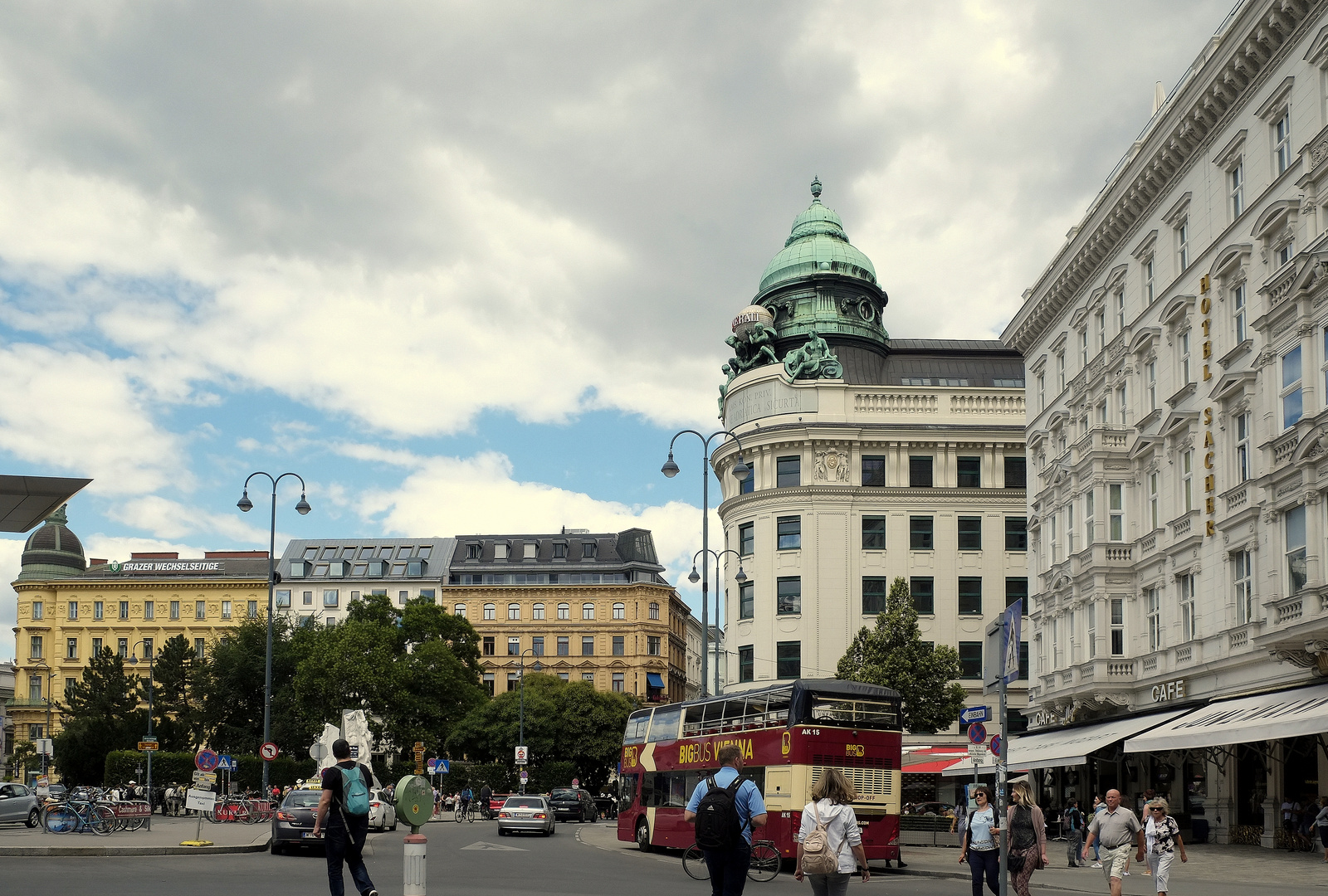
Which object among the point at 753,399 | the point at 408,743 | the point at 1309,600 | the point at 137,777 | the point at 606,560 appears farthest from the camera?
the point at 606,560

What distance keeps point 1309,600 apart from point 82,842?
84.6 ft

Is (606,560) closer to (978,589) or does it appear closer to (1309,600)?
(978,589)

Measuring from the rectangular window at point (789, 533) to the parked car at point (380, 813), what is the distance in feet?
91.9

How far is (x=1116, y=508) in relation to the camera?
138 ft

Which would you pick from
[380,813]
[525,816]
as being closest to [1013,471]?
[525,816]

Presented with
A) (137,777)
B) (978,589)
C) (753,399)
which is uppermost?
(753,399)

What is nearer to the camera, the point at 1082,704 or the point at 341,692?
the point at 1082,704

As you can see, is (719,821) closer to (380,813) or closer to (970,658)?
(380,813)

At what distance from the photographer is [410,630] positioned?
294 ft

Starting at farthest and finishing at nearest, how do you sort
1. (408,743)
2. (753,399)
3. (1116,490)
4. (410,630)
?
(410,630) < (408,743) < (753,399) < (1116,490)

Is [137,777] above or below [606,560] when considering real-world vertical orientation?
below

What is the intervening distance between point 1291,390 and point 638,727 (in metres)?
18.1

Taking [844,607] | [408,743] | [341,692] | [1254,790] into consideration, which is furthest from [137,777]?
[1254,790]

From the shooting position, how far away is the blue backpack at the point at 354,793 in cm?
1516
